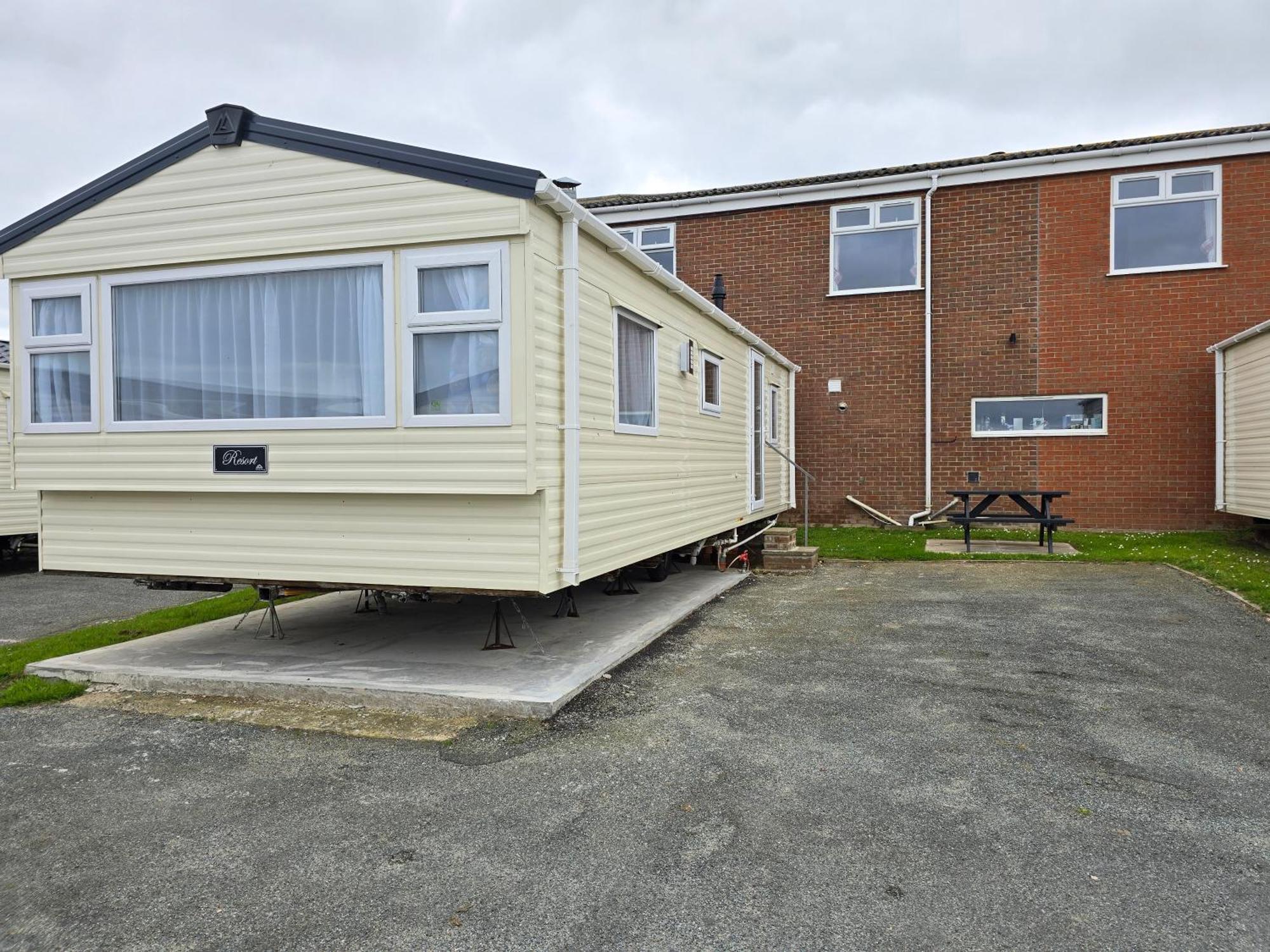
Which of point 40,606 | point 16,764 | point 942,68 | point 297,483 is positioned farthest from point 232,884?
point 942,68

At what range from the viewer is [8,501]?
11.2 meters

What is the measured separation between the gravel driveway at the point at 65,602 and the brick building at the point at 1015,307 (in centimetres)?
962

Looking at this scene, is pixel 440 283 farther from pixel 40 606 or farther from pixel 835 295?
pixel 835 295

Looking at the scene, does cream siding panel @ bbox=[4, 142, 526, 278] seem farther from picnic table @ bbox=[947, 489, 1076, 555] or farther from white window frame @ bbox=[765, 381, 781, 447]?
picnic table @ bbox=[947, 489, 1076, 555]

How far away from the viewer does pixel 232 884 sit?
274cm

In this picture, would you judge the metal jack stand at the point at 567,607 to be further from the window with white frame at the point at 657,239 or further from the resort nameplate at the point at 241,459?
the window with white frame at the point at 657,239

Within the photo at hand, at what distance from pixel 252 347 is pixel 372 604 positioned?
282 centimetres

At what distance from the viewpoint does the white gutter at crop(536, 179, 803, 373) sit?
4672 millimetres

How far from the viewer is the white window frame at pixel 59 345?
5434 mm

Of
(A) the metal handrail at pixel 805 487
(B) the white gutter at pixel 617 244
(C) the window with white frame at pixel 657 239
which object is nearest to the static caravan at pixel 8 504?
(B) the white gutter at pixel 617 244

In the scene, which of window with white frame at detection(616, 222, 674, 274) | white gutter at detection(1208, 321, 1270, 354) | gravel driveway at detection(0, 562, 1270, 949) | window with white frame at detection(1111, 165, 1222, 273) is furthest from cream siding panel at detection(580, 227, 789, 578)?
window with white frame at detection(1111, 165, 1222, 273)

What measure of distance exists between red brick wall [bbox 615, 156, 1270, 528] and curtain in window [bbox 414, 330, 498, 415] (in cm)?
996

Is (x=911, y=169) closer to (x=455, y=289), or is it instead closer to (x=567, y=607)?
(x=567, y=607)

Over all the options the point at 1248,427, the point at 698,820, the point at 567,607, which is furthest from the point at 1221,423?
the point at 698,820
